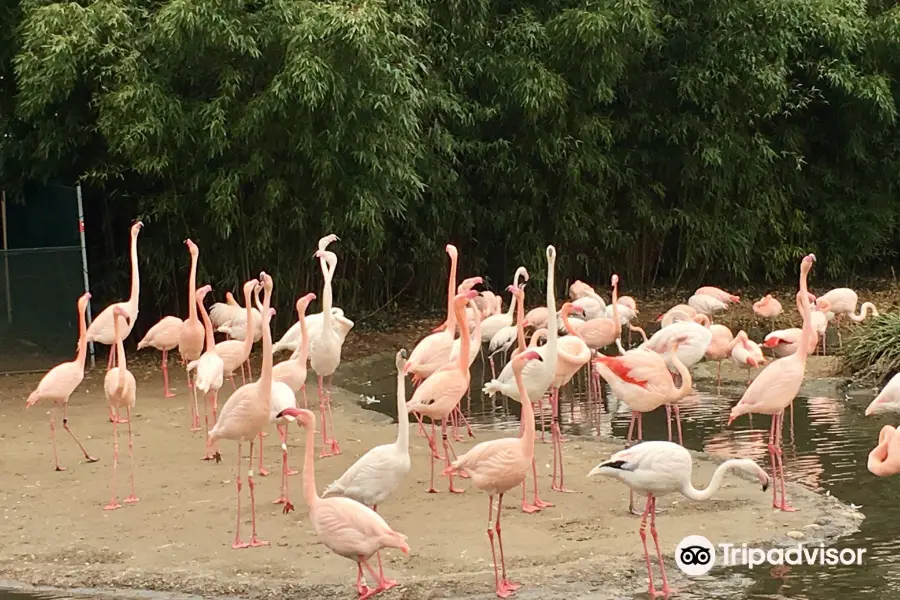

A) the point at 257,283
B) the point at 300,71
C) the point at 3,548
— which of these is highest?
the point at 300,71

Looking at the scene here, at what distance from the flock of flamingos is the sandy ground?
0.14 meters

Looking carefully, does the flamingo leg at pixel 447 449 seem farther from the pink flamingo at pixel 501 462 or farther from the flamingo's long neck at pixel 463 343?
the pink flamingo at pixel 501 462

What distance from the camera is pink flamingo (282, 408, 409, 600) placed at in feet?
18.3

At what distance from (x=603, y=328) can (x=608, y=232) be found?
6704mm

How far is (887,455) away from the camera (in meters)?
5.86

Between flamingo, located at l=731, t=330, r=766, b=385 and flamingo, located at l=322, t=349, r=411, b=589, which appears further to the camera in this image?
flamingo, located at l=731, t=330, r=766, b=385

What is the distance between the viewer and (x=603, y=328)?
1061cm

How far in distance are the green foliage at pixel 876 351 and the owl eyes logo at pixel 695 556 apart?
15.1 ft

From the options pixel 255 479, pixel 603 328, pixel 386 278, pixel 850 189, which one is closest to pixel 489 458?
pixel 255 479

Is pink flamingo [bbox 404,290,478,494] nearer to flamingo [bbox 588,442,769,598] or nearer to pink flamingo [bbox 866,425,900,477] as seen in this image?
flamingo [bbox 588,442,769,598]

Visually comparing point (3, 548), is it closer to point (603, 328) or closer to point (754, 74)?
point (603, 328)

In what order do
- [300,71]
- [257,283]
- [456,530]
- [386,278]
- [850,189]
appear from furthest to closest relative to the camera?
1. [850,189]
2. [386,278]
3. [300,71]
4. [257,283]
5. [456,530]

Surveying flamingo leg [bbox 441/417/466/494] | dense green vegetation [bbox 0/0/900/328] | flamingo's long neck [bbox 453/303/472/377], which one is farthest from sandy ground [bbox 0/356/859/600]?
dense green vegetation [bbox 0/0/900/328]

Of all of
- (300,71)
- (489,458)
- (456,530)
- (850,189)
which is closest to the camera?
(489,458)
